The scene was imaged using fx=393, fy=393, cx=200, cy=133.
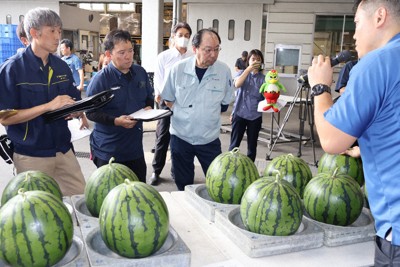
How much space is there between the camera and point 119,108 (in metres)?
2.92

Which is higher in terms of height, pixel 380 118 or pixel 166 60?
pixel 166 60

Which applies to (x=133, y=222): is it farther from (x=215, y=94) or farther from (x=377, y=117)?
(x=215, y=94)

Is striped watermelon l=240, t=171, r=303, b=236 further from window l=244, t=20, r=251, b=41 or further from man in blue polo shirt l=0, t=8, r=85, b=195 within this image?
window l=244, t=20, r=251, b=41

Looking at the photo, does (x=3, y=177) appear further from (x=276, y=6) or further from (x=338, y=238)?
(x=276, y=6)

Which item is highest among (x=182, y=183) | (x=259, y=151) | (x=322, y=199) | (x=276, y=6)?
(x=276, y=6)

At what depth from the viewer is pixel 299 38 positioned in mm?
13156

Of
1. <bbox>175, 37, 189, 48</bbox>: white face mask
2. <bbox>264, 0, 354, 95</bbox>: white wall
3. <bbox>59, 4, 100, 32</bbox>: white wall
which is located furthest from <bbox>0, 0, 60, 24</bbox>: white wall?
<bbox>175, 37, 189, 48</bbox>: white face mask

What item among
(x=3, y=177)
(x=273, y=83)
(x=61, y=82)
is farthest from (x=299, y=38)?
(x=61, y=82)

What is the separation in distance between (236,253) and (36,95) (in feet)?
5.42

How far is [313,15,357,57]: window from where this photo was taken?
1310 centimetres

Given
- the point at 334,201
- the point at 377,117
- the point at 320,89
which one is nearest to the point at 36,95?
the point at 320,89

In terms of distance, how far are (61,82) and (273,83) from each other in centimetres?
358

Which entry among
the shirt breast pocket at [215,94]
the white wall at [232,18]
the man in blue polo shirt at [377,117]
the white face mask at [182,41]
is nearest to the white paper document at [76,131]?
the shirt breast pocket at [215,94]

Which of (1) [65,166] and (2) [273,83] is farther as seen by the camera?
(2) [273,83]
